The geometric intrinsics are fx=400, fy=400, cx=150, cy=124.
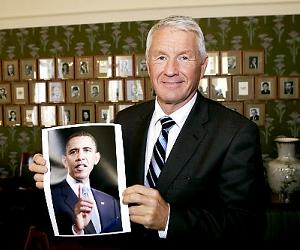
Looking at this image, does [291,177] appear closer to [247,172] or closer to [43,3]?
[247,172]

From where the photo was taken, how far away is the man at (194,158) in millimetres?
1212

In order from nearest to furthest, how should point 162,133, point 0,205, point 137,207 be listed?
point 137,207, point 162,133, point 0,205

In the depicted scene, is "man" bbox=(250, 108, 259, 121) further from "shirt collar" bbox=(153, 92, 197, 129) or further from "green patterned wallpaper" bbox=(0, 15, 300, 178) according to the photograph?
"shirt collar" bbox=(153, 92, 197, 129)

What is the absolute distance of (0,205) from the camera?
3807mm

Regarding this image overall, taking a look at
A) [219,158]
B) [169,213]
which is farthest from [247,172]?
[169,213]

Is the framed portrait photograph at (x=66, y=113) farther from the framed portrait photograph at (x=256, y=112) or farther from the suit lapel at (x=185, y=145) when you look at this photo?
the suit lapel at (x=185, y=145)

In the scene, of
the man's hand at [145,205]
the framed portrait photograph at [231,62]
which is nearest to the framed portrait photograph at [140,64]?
the framed portrait photograph at [231,62]

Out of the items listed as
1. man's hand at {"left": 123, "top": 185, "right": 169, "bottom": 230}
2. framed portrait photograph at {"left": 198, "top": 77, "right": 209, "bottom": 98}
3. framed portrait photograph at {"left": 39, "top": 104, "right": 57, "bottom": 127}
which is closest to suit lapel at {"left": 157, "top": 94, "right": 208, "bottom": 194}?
man's hand at {"left": 123, "top": 185, "right": 169, "bottom": 230}

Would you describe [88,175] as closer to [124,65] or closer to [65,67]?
[124,65]

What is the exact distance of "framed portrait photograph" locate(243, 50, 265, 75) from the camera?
167 inches

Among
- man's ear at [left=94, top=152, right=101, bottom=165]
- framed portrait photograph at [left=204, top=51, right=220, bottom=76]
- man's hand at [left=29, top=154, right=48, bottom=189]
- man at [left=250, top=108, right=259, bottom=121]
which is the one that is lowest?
Answer: man's hand at [left=29, top=154, right=48, bottom=189]

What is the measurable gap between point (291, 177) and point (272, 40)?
1.57 meters

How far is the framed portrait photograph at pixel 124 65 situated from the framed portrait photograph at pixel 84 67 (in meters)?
0.30

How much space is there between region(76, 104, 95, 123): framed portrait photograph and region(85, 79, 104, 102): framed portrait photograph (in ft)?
0.26
